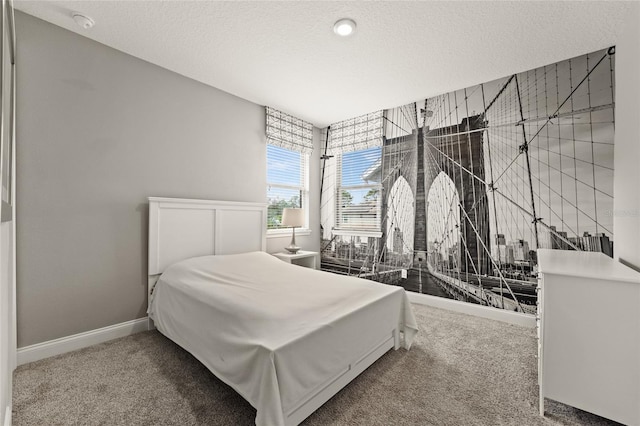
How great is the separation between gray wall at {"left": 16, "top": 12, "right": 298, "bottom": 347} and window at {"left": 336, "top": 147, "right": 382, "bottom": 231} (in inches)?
82.9

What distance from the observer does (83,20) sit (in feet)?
6.99

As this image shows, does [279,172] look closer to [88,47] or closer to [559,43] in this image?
[88,47]

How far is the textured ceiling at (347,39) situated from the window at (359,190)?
1.20m

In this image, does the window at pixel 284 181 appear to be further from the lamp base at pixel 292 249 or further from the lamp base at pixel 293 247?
the lamp base at pixel 292 249

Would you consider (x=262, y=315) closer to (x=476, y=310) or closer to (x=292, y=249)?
(x=292, y=249)

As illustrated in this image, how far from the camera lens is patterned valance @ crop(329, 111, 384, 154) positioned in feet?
13.0

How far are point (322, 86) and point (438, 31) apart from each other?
131 cm

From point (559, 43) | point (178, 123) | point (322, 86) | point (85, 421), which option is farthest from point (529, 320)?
point (178, 123)

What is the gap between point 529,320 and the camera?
277 centimetres

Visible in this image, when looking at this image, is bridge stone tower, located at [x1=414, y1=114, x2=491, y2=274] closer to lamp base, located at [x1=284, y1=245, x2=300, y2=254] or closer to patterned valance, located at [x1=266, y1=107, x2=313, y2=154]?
patterned valance, located at [x1=266, y1=107, x2=313, y2=154]

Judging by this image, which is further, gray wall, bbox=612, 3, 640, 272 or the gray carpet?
gray wall, bbox=612, 3, 640, 272

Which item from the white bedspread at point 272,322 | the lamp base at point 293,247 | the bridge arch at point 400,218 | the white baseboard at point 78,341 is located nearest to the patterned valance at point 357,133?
the bridge arch at point 400,218

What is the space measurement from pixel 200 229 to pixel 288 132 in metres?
1.87

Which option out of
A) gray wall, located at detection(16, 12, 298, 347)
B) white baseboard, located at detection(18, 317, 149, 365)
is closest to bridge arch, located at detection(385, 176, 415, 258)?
gray wall, located at detection(16, 12, 298, 347)
